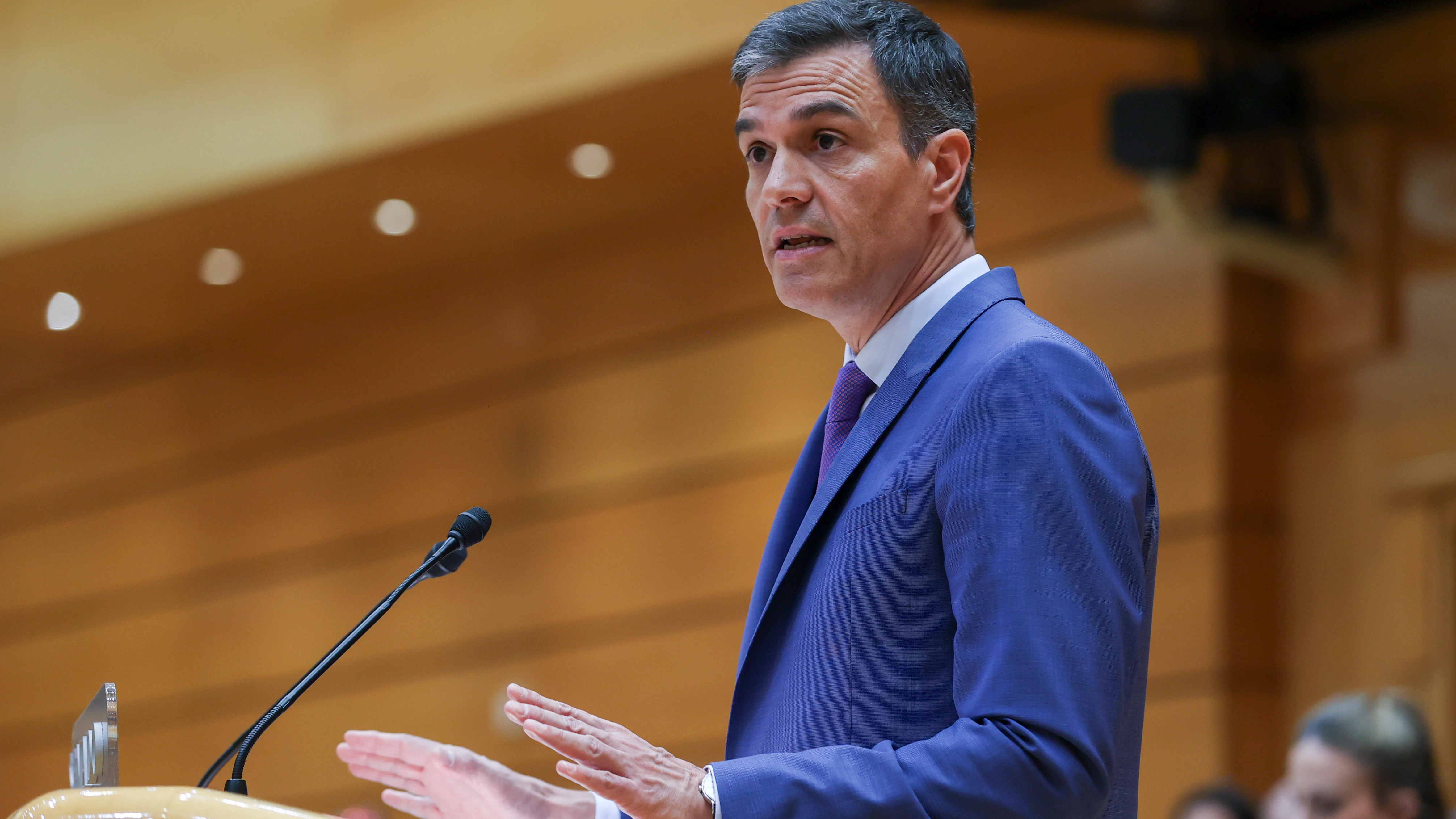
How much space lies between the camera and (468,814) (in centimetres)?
124

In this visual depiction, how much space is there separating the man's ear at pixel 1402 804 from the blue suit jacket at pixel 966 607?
6.43 feet

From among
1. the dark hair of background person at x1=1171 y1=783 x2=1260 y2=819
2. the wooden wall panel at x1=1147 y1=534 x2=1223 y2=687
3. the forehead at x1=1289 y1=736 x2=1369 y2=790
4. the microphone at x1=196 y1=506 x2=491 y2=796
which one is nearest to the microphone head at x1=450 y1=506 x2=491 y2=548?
the microphone at x1=196 y1=506 x2=491 y2=796

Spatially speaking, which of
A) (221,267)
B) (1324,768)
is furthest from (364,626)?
(221,267)

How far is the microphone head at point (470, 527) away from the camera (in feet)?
5.41

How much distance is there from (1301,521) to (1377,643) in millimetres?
392

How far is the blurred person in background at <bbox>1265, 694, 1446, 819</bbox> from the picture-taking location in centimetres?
314

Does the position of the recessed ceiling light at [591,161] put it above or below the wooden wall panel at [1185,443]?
above

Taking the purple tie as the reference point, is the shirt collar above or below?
above

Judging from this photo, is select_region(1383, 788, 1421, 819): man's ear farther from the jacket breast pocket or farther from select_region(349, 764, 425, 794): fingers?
select_region(349, 764, 425, 794): fingers

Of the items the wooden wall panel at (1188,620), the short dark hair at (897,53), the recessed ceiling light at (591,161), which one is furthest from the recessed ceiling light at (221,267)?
the short dark hair at (897,53)

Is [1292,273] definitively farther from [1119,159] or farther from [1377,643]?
[1377,643]

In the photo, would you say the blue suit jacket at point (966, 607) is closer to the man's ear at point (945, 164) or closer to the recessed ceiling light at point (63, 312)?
the man's ear at point (945, 164)

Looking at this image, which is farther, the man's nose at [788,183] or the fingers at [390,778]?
the man's nose at [788,183]

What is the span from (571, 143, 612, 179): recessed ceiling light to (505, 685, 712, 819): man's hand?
4234 millimetres
